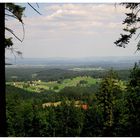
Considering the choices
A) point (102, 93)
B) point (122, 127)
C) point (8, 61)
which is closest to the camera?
point (8, 61)

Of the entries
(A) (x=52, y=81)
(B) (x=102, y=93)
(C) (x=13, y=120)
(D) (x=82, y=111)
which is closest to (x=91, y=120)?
(D) (x=82, y=111)

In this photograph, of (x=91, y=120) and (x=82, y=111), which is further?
(x=82, y=111)

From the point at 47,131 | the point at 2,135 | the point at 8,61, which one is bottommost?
the point at 47,131

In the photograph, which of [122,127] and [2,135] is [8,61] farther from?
[122,127]

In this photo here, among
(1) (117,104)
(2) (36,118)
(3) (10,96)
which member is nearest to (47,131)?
(2) (36,118)

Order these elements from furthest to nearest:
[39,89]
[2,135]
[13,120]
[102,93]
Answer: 1. [39,89]
2. [13,120]
3. [102,93]
4. [2,135]

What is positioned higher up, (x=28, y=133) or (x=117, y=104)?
(x=117, y=104)
